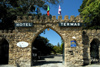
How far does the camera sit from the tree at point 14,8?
47.5 ft

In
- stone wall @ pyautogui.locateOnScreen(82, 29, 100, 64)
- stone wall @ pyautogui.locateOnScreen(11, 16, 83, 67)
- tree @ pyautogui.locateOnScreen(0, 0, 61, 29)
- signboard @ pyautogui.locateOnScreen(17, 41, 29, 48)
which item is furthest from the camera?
tree @ pyautogui.locateOnScreen(0, 0, 61, 29)

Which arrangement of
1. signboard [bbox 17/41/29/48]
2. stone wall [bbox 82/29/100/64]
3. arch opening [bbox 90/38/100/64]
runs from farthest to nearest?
1. arch opening [bbox 90/38/100/64]
2. stone wall [bbox 82/29/100/64]
3. signboard [bbox 17/41/29/48]

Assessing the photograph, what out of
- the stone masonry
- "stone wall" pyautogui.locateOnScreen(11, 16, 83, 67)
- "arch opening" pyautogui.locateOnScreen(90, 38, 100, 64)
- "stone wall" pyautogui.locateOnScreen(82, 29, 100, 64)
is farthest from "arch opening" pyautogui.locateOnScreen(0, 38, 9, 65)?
"arch opening" pyautogui.locateOnScreen(90, 38, 100, 64)

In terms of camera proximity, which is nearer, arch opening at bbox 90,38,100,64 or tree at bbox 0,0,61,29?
arch opening at bbox 90,38,100,64

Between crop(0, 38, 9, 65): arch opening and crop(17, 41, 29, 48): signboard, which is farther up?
crop(17, 41, 29, 48): signboard

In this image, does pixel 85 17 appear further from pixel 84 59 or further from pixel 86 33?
pixel 84 59

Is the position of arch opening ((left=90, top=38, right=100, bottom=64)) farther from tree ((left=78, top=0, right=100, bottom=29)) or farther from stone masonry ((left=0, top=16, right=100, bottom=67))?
tree ((left=78, top=0, right=100, bottom=29))

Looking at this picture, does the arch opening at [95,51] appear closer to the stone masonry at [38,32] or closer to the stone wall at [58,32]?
the stone masonry at [38,32]

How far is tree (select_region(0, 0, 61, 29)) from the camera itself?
47.5 ft

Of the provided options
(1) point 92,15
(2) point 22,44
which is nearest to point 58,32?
(2) point 22,44

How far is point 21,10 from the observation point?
15.6m

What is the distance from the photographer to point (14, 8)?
15.8 m

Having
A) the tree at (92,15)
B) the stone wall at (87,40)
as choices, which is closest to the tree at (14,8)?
the tree at (92,15)

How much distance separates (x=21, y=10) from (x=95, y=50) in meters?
10.8
